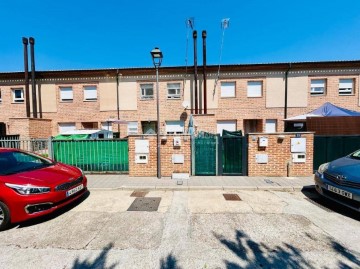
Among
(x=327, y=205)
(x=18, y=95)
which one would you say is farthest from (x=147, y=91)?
(x=327, y=205)

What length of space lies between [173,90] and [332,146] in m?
9.73

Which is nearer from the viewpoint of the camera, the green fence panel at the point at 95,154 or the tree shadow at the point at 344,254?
the tree shadow at the point at 344,254

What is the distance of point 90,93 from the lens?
13.8 meters

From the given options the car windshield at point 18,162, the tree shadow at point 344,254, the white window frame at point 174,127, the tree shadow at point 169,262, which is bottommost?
the tree shadow at point 169,262

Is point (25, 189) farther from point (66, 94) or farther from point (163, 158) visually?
point (66, 94)

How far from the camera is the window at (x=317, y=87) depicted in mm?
12789

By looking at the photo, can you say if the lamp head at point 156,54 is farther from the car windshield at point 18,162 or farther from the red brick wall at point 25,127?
the red brick wall at point 25,127

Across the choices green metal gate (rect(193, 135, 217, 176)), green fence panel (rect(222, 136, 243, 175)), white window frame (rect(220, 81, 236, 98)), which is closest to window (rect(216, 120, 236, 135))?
white window frame (rect(220, 81, 236, 98))

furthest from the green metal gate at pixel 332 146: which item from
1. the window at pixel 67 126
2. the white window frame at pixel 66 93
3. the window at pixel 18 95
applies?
the window at pixel 18 95

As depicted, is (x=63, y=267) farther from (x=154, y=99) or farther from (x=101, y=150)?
(x=154, y=99)

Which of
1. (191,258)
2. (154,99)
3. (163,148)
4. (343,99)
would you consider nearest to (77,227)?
(191,258)

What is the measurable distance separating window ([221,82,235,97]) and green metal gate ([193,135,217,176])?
7.37 m

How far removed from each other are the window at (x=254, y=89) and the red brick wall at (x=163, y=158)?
8530mm

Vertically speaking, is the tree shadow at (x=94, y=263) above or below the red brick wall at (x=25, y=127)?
below
